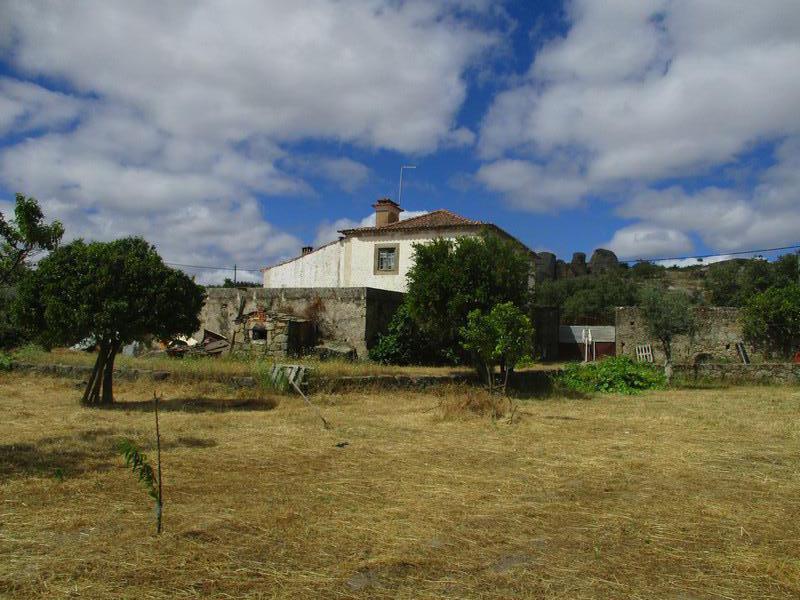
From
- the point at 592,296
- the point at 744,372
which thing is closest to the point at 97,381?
the point at 744,372

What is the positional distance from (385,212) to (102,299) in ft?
61.5

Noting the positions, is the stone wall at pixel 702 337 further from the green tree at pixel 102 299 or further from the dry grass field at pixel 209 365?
the green tree at pixel 102 299

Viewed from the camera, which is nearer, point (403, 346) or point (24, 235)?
point (24, 235)

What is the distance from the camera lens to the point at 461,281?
15117 millimetres

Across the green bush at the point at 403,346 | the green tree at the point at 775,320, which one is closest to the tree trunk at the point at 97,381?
the green bush at the point at 403,346

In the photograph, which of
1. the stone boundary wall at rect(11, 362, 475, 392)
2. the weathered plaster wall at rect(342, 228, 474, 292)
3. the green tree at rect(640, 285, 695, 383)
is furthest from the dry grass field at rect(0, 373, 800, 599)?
the weathered plaster wall at rect(342, 228, 474, 292)

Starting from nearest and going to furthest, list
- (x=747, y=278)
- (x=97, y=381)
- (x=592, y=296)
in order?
(x=97, y=381) < (x=747, y=278) < (x=592, y=296)

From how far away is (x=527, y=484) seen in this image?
643cm

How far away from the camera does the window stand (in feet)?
88.4

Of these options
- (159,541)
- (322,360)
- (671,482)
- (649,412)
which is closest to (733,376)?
(649,412)

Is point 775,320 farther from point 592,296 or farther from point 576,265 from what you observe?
point 576,265

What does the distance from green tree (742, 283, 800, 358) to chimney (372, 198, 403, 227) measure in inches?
615

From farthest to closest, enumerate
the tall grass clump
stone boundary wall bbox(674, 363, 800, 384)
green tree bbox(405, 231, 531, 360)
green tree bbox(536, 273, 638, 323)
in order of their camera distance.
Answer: green tree bbox(536, 273, 638, 323) → stone boundary wall bbox(674, 363, 800, 384) → green tree bbox(405, 231, 531, 360) → the tall grass clump

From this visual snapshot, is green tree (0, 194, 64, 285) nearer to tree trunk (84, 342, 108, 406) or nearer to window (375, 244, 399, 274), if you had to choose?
tree trunk (84, 342, 108, 406)
